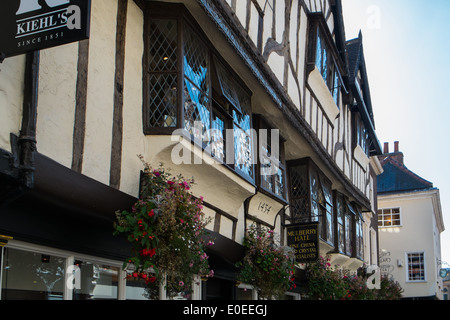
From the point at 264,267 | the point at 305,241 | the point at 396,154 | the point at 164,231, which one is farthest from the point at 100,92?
the point at 396,154

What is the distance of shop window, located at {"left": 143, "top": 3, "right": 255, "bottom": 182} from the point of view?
19.0 feet

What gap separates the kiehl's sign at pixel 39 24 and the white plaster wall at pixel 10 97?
0.76 feet

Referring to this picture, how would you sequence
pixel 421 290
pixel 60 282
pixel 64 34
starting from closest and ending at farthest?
pixel 64 34, pixel 60 282, pixel 421 290

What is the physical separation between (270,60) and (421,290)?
19293 millimetres

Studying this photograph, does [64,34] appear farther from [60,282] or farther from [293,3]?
[293,3]

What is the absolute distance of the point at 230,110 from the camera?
7.42m

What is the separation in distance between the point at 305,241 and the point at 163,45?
490cm

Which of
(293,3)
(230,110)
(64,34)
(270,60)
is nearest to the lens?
(64,34)

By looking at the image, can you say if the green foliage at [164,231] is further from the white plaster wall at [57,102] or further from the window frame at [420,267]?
the window frame at [420,267]

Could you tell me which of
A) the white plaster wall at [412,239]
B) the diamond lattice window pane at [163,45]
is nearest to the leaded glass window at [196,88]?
the diamond lattice window pane at [163,45]

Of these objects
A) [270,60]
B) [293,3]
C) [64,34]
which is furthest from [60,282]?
[293,3]

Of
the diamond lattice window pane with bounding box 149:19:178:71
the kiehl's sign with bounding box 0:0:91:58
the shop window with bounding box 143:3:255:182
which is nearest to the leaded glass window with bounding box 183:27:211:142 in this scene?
the shop window with bounding box 143:3:255:182

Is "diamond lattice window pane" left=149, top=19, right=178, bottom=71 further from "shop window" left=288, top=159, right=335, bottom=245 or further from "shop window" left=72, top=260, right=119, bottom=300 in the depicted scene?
"shop window" left=288, top=159, right=335, bottom=245

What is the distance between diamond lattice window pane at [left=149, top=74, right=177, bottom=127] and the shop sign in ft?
15.0
